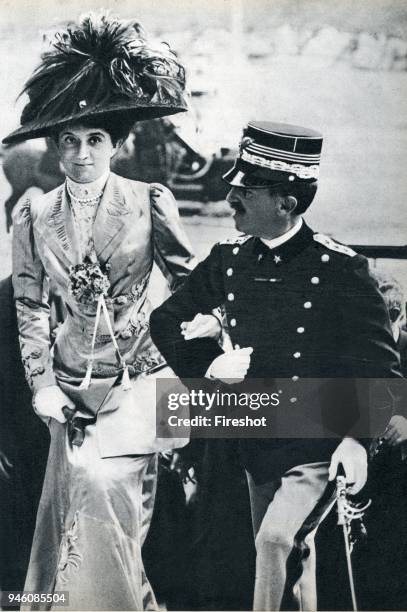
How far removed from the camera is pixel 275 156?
4.78 m

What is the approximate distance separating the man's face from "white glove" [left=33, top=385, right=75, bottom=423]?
4.61 ft

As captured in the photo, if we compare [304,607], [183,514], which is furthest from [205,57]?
[304,607]

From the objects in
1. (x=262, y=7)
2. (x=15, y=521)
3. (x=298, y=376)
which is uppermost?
(x=262, y=7)

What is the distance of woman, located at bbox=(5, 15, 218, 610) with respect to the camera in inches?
189

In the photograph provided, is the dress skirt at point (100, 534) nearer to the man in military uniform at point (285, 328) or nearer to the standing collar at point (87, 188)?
the man in military uniform at point (285, 328)

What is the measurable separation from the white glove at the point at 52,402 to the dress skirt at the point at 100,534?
193mm

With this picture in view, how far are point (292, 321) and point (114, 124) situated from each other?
1533 millimetres

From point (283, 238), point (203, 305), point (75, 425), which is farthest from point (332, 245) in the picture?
point (75, 425)

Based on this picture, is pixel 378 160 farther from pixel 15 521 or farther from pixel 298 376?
pixel 15 521

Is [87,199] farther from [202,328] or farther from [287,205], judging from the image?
[287,205]

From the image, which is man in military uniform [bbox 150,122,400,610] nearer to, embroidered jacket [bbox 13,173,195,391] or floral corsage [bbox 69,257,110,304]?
embroidered jacket [bbox 13,173,195,391]

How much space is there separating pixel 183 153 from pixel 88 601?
2616mm

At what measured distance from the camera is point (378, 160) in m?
4.86

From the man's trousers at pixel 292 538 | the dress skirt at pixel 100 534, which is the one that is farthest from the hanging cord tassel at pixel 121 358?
the man's trousers at pixel 292 538
